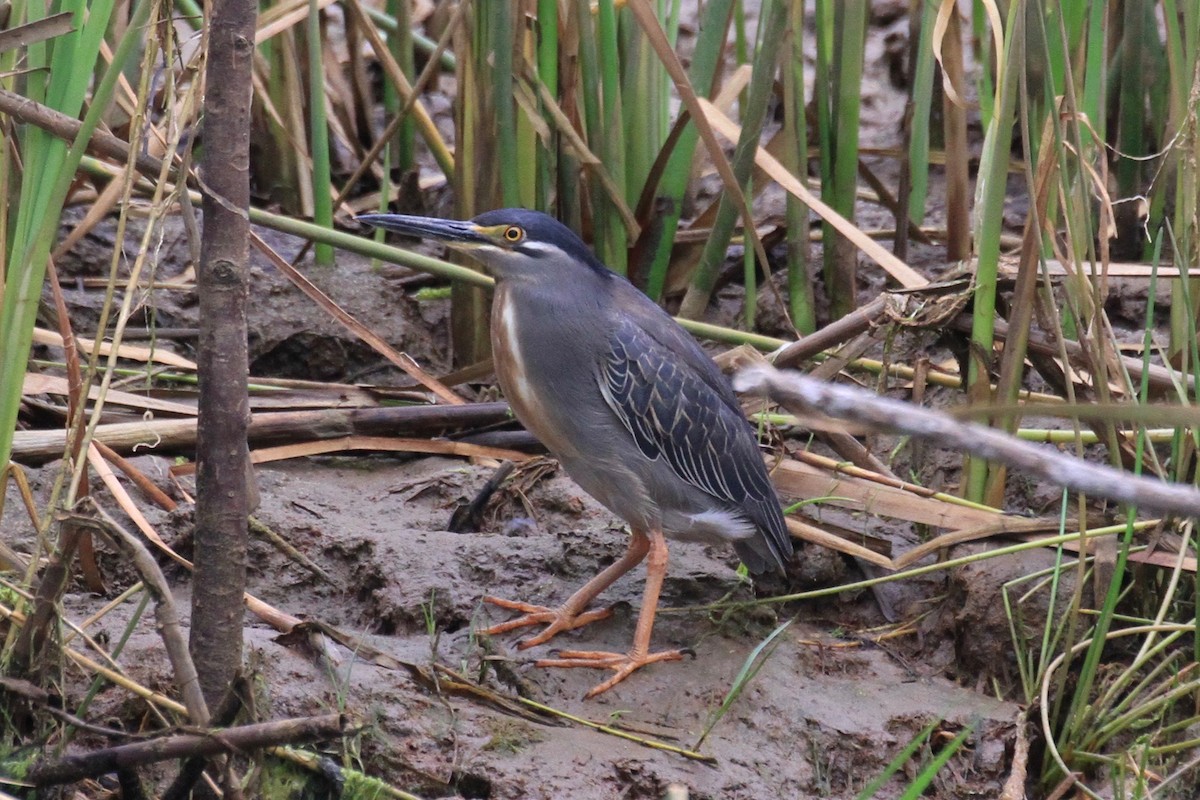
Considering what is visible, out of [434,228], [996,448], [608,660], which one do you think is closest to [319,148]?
[434,228]

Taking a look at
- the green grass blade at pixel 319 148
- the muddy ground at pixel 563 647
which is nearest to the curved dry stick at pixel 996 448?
the muddy ground at pixel 563 647

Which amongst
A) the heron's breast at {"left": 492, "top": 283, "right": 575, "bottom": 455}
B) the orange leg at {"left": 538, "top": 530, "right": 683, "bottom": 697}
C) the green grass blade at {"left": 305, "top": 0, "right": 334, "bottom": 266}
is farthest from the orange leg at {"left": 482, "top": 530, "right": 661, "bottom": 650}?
the green grass blade at {"left": 305, "top": 0, "right": 334, "bottom": 266}

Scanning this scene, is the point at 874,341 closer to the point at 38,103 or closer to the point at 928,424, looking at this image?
the point at 38,103

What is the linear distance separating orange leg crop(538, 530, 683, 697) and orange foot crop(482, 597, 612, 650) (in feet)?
0.38

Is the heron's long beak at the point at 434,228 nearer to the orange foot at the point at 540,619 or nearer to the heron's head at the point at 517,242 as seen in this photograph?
the heron's head at the point at 517,242

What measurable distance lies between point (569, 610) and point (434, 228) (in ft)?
3.92

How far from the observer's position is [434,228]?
3.70m

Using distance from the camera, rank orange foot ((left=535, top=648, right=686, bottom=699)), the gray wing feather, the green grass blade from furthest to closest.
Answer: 1. the green grass blade
2. the gray wing feather
3. orange foot ((left=535, top=648, right=686, bottom=699))

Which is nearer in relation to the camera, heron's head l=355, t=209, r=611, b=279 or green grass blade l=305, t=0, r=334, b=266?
heron's head l=355, t=209, r=611, b=279

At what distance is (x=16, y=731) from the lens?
2469 millimetres

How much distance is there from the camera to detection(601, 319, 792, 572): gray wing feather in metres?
3.82

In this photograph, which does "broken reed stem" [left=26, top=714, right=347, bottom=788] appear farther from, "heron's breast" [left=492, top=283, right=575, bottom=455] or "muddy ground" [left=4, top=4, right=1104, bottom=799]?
"heron's breast" [left=492, top=283, right=575, bottom=455]

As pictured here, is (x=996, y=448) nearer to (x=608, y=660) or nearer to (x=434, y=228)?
(x=608, y=660)

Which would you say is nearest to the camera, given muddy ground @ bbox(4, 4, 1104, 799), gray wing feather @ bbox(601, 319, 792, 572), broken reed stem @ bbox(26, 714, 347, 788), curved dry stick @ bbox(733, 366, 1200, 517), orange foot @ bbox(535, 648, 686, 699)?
curved dry stick @ bbox(733, 366, 1200, 517)
